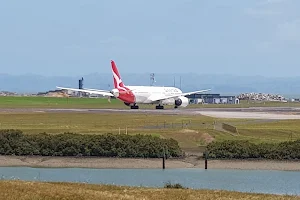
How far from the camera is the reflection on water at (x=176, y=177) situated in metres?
48.9

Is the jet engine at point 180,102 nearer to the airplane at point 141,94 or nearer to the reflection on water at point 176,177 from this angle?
the airplane at point 141,94

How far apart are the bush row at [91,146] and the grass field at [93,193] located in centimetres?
3173

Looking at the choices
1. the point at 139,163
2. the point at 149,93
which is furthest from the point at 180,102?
the point at 139,163

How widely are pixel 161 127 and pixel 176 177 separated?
2953 cm

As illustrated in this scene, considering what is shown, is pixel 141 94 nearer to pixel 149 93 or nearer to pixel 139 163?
pixel 149 93

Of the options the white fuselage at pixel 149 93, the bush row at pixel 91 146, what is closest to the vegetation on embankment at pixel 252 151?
the bush row at pixel 91 146

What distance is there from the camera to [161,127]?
3268 inches

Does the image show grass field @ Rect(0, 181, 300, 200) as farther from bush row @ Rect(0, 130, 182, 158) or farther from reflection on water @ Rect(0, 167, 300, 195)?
bush row @ Rect(0, 130, 182, 158)

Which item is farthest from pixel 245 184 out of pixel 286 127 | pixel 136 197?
pixel 286 127

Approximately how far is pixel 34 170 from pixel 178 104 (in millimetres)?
86753

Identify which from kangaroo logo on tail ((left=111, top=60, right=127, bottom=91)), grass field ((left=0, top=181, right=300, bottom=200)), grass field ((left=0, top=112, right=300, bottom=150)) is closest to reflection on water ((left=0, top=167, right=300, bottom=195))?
grass field ((left=0, top=112, right=300, bottom=150))

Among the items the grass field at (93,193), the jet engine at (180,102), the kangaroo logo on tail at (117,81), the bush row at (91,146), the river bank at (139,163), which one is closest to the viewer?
the grass field at (93,193)

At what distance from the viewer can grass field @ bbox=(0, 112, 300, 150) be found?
242ft

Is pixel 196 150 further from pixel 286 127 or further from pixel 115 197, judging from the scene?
pixel 115 197
